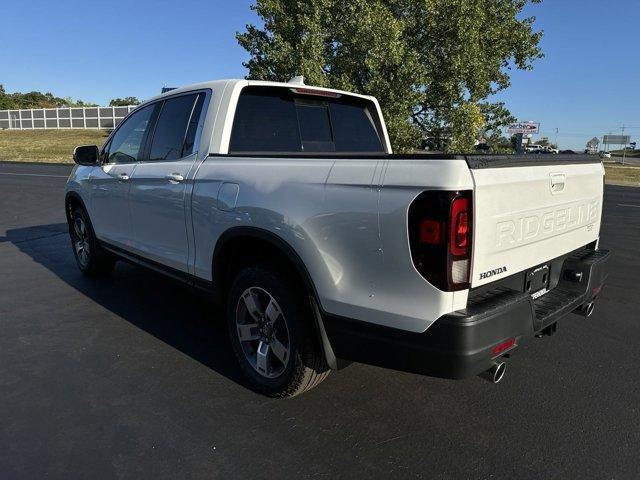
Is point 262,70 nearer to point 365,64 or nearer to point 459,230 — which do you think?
point 365,64

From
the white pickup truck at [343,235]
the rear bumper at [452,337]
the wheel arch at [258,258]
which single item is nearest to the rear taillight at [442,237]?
the white pickup truck at [343,235]

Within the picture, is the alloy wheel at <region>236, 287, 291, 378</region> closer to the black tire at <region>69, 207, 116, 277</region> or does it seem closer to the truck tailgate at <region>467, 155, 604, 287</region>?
the truck tailgate at <region>467, 155, 604, 287</region>

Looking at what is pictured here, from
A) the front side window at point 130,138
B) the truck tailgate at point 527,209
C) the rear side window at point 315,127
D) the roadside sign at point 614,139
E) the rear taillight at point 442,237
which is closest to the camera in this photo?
the rear taillight at point 442,237

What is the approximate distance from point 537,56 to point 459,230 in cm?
2466

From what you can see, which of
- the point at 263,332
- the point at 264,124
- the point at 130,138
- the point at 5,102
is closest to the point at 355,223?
the point at 263,332

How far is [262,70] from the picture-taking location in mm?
18859

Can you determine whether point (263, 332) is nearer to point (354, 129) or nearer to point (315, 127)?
point (315, 127)

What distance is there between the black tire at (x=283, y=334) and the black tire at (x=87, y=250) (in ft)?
8.69

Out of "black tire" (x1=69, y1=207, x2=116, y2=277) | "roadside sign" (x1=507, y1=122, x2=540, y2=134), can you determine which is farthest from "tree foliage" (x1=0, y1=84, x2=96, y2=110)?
"black tire" (x1=69, y1=207, x2=116, y2=277)

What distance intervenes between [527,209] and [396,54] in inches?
579

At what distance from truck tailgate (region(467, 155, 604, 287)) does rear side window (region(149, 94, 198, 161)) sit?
2.38 meters

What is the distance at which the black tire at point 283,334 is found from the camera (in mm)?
2848

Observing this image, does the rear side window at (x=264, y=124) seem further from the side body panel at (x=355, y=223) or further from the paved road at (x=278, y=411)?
the paved road at (x=278, y=411)

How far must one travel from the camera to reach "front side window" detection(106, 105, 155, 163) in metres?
4.52
